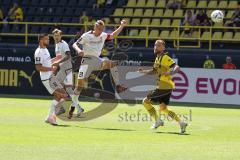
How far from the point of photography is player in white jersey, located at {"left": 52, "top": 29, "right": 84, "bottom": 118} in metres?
20.9

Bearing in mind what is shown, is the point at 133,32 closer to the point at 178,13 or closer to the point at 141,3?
the point at 178,13

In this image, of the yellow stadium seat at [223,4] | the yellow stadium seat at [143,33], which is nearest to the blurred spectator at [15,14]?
the yellow stadium seat at [143,33]

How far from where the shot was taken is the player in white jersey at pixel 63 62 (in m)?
20.9

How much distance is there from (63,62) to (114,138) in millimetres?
7137

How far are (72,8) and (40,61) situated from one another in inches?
740

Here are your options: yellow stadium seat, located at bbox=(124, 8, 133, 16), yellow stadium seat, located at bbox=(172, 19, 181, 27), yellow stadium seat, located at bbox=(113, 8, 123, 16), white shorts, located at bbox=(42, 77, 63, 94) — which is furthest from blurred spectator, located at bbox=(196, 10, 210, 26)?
white shorts, located at bbox=(42, 77, 63, 94)

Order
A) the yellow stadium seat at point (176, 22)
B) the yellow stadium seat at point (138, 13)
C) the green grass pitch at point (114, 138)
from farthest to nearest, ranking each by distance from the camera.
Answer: the yellow stadium seat at point (138, 13) < the yellow stadium seat at point (176, 22) < the green grass pitch at point (114, 138)

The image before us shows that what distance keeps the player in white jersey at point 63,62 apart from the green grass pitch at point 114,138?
127 cm

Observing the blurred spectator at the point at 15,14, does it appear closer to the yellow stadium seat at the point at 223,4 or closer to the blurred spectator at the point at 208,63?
the yellow stadium seat at the point at 223,4

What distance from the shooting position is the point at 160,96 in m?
17.4

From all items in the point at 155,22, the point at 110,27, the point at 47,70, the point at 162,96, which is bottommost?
the point at 162,96

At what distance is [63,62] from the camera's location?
72.6ft

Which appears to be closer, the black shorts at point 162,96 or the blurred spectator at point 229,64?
the black shorts at point 162,96

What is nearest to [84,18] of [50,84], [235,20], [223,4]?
[223,4]
